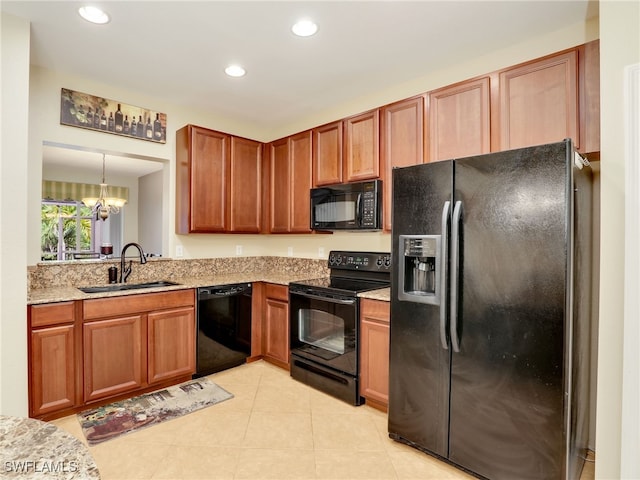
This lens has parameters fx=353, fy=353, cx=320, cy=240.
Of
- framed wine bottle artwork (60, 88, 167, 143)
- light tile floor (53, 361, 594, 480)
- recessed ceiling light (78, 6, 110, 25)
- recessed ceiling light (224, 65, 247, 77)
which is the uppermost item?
recessed ceiling light (224, 65, 247, 77)

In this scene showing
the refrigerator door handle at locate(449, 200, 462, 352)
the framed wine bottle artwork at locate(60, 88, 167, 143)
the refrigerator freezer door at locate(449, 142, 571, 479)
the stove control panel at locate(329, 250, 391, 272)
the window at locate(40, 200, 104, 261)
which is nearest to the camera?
the refrigerator freezer door at locate(449, 142, 571, 479)

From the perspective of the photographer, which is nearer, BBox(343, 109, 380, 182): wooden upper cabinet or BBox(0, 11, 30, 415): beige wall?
BBox(0, 11, 30, 415): beige wall

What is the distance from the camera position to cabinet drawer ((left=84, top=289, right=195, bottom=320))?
2.52 m

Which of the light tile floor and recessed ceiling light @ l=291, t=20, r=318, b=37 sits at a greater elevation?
recessed ceiling light @ l=291, t=20, r=318, b=37

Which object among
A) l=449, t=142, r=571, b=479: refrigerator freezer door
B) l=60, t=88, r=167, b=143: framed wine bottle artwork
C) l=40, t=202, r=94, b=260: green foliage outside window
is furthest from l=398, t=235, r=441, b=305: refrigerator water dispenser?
l=40, t=202, r=94, b=260: green foliage outside window

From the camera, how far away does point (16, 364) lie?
209 centimetres

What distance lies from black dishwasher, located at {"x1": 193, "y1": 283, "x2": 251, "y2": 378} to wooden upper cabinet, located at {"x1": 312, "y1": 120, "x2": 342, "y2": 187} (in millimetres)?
1264

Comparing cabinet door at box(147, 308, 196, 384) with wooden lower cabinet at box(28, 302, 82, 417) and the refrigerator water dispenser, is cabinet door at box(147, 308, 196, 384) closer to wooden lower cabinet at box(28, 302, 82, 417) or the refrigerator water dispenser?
wooden lower cabinet at box(28, 302, 82, 417)

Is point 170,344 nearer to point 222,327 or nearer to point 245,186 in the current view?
point 222,327

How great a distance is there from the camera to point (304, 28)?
2227 millimetres

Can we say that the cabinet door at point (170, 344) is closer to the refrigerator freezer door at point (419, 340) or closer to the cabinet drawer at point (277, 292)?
the cabinet drawer at point (277, 292)

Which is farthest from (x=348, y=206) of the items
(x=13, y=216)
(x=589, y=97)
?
(x=13, y=216)

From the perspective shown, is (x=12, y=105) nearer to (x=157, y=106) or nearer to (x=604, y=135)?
(x=157, y=106)

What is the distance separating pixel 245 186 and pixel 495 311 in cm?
273
